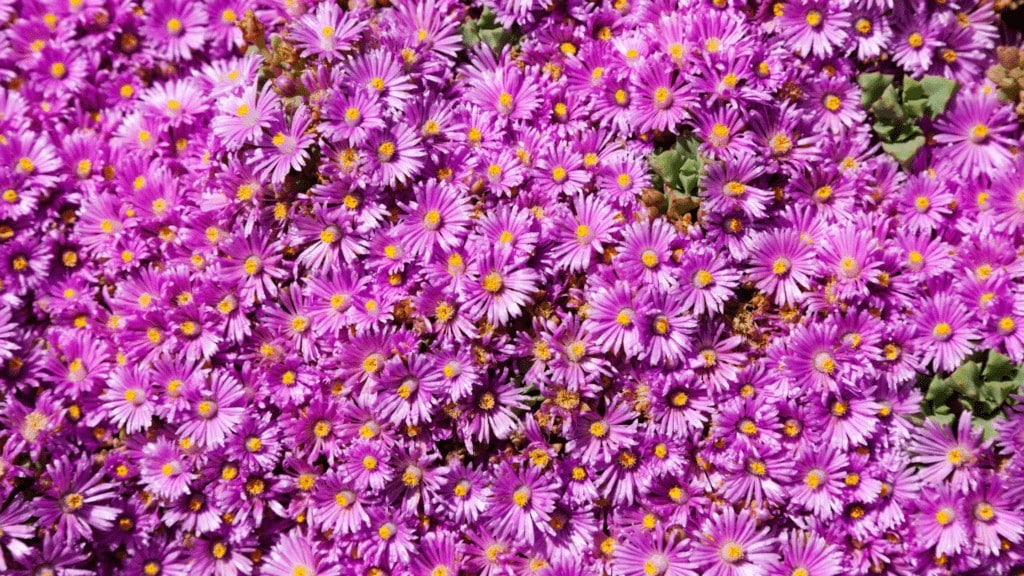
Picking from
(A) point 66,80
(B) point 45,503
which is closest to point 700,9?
(A) point 66,80

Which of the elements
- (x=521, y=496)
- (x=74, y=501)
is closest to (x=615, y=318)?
(x=521, y=496)

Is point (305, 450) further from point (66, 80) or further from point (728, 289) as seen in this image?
point (66, 80)

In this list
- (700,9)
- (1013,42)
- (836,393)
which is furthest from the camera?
(1013,42)

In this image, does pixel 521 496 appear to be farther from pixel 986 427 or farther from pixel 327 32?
pixel 327 32

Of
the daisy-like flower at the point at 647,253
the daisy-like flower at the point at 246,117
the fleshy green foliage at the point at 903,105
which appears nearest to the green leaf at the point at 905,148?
the fleshy green foliage at the point at 903,105

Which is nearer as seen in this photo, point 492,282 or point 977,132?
point 492,282

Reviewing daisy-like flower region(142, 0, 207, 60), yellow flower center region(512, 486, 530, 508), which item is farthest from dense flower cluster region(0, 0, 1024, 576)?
daisy-like flower region(142, 0, 207, 60)

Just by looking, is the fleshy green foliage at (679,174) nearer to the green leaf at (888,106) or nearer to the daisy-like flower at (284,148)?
the green leaf at (888,106)

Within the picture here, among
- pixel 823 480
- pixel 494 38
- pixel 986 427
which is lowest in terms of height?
pixel 823 480
